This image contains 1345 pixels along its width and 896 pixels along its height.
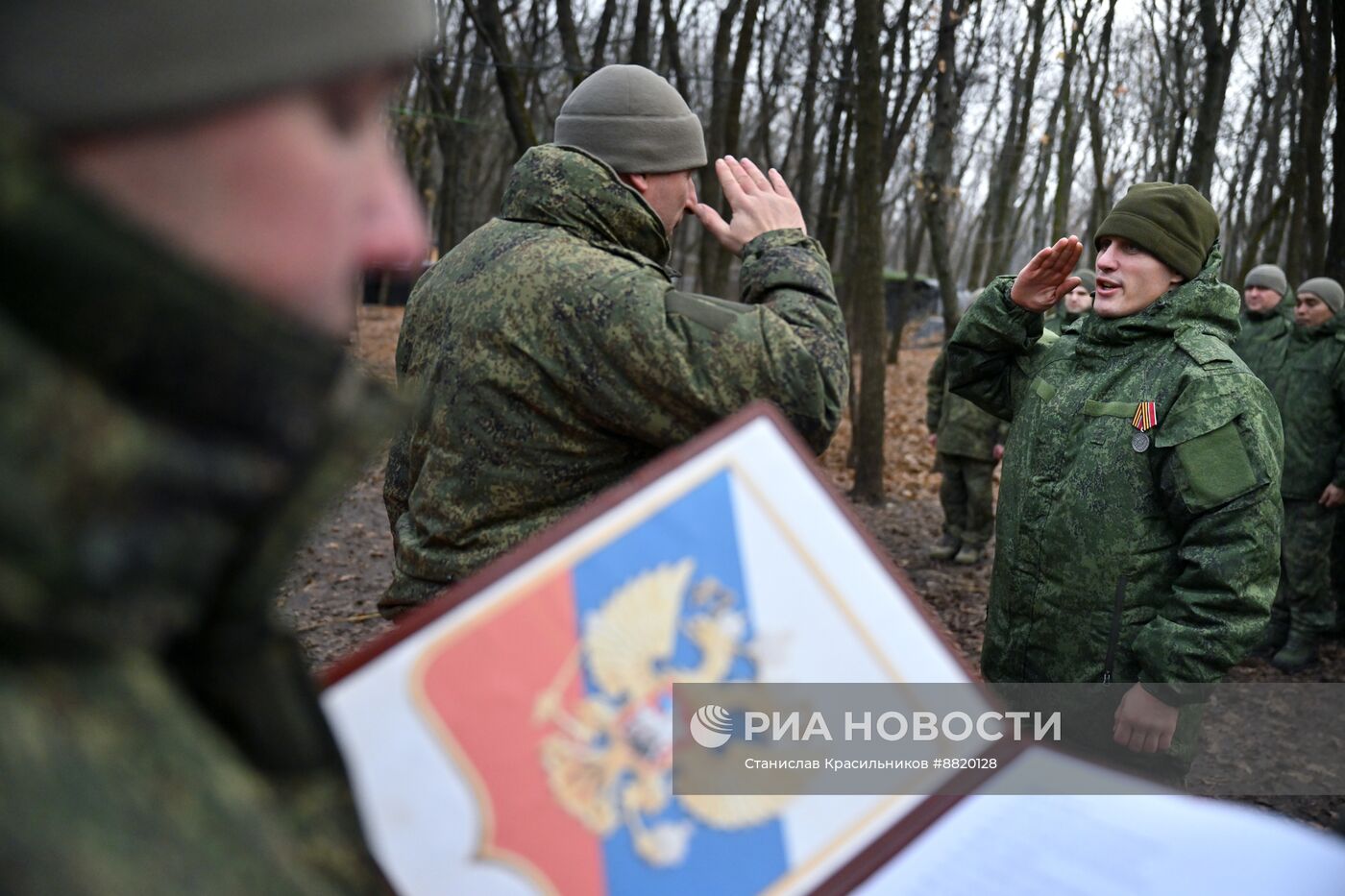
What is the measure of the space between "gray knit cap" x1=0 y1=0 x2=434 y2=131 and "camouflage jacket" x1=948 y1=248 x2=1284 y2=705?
9.17ft

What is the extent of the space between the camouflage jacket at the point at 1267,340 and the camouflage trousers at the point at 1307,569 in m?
0.94

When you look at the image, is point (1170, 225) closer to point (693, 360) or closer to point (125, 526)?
point (693, 360)

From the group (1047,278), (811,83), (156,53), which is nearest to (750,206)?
(1047,278)

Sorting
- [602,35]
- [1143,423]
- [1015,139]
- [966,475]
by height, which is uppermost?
[602,35]

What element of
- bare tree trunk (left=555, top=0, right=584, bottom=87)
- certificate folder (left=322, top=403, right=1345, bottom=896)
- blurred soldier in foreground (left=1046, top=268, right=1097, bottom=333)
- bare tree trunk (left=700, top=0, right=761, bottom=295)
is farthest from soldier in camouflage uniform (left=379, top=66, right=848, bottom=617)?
bare tree trunk (left=555, top=0, right=584, bottom=87)

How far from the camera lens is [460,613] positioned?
1.08m

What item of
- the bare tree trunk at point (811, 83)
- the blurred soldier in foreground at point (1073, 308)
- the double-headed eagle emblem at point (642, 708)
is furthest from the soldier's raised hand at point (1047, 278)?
the bare tree trunk at point (811, 83)

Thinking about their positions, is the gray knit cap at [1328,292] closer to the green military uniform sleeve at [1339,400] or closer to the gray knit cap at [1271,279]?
the green military uniform sleeve at [1339,400]

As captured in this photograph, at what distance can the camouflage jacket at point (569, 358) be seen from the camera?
204 cm

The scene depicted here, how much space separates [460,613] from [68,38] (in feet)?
2.04

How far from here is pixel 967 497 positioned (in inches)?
353

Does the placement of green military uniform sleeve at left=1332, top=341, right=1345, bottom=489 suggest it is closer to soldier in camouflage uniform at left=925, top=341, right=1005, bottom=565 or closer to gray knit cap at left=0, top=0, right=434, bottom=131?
soldier in camouflage uniform at left=925, top=341, right=1005, bottom=565

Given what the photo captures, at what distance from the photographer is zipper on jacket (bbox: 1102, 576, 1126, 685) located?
3105 millimetres

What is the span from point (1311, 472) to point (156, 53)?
829cm
